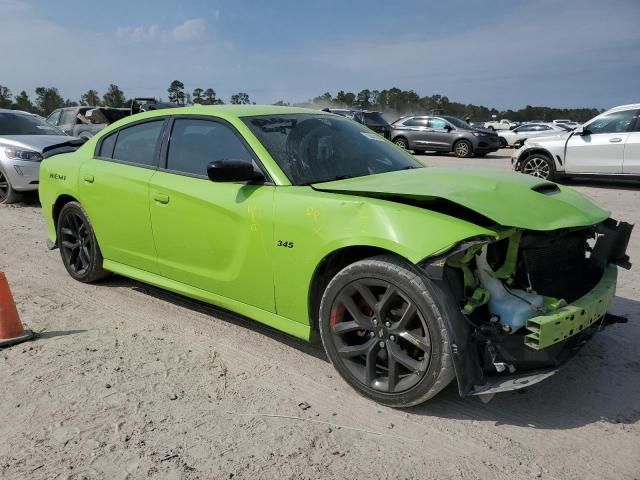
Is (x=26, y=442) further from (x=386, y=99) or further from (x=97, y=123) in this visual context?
(x=386, y=99)

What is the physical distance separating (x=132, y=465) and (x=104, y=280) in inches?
119

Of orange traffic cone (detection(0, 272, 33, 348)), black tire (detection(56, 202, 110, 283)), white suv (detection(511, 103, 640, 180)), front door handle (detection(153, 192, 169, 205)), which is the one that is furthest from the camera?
white suv (detection(511, 103, 640, 180))

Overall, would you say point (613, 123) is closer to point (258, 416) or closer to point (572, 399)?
point (572, 399)

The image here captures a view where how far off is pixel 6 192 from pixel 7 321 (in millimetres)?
6779

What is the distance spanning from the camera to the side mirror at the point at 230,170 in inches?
131

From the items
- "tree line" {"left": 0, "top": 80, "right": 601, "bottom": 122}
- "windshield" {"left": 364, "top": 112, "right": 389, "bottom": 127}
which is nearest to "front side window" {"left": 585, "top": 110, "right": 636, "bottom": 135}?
"windshield" {"left": 364, "top": 112, "right": 389, "bottom": 127}

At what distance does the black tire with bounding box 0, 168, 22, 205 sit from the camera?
952cm

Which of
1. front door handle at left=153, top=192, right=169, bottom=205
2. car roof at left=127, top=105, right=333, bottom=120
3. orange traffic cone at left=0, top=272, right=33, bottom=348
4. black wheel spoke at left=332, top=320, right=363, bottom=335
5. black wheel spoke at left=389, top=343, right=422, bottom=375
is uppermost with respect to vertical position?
car roof at left=127, top=105, right=333, bottom=120

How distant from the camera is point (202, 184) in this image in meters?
3.79

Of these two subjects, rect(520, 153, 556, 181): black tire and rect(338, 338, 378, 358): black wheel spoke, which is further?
rect(520, 153, 556, 181): black tire

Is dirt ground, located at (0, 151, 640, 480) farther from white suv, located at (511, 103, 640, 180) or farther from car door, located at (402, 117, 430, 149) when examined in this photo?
car door, located at (402, 117, 430, 149)

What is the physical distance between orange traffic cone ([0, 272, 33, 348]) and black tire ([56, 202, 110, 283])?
1.07 m

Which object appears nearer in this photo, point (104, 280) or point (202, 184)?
point (202, 184)

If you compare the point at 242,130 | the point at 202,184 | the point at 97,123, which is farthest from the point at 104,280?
the point at 97,123
